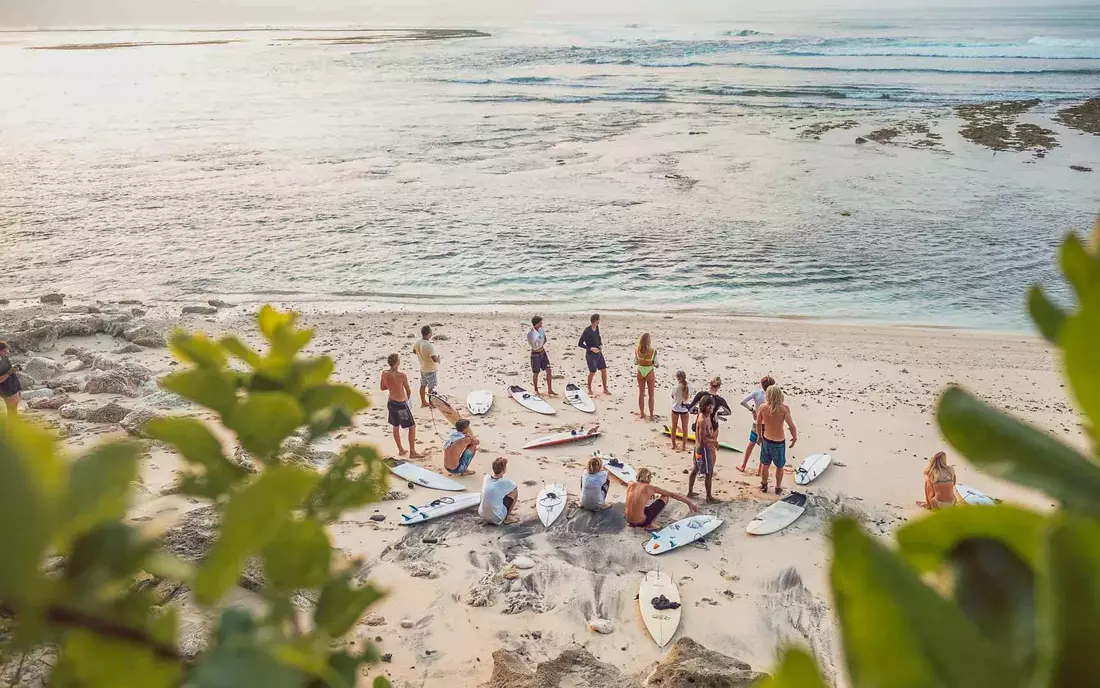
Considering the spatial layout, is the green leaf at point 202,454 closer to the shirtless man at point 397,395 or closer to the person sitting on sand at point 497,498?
the person sitting on sand at point 497,498

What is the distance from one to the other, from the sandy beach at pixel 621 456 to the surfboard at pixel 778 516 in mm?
139

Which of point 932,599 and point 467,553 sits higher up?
point 932,599

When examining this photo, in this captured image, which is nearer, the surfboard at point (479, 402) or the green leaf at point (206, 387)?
the green leaf at point (206, 387)

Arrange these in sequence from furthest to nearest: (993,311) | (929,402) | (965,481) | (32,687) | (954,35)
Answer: (954,35), (993,311), (929,402), (965,481), (32,687)

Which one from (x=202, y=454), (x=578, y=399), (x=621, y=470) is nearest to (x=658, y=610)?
(x=621, y=470)

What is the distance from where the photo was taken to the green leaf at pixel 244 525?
66 cm

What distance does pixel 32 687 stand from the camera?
184 inches

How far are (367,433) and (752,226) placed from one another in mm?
18017

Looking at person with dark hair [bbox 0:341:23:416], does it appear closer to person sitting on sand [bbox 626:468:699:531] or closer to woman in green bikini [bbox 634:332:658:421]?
person sitting on sand [bbox 626:468:699:531]

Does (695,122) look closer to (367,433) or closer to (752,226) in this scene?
(752,226)

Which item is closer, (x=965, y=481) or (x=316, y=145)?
(x=965, y=481)

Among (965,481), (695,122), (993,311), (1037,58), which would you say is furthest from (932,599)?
(1037,58)

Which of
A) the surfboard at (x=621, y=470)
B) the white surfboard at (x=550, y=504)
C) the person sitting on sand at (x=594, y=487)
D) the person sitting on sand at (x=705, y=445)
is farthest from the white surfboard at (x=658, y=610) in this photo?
the surfboard at (x=621, y=470)

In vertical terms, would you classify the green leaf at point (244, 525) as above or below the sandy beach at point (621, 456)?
above
